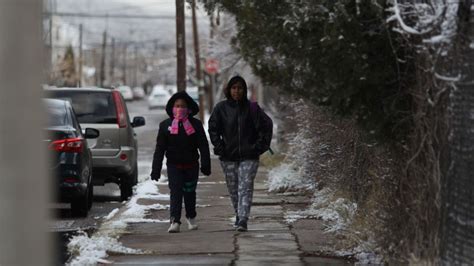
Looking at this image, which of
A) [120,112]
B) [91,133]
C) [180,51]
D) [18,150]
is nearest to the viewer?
[18,150]

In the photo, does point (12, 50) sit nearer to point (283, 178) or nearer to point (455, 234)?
point (455, 234)

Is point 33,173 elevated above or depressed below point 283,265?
above

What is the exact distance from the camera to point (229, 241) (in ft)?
31.9

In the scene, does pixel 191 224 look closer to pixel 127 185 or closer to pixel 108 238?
pixel 108 238

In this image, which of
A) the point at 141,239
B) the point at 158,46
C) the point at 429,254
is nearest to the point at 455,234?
the point at 429,254

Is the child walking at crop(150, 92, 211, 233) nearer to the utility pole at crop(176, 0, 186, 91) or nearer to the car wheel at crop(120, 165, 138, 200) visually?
the car wheel at crop(120, 165, 138, 200)

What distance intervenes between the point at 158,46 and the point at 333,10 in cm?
11261

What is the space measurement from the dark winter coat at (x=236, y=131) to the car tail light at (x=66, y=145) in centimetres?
232

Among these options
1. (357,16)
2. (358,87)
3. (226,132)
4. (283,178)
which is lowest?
(283,178)

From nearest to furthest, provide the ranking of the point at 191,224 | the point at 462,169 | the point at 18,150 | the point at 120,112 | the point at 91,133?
the point at 18,150, the point at 462,169, the point at 191,224, the point at 91,133, the point at 120,112

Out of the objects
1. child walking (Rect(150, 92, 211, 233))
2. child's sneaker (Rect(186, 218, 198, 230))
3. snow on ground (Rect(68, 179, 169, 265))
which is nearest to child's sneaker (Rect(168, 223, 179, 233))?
child walking (Rect(150, 92, 211, 233))

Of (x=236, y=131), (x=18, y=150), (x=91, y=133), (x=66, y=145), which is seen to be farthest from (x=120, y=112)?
(x=18, y=150)

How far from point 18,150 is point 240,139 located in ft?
20.4

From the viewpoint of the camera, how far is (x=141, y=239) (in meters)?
9.99
